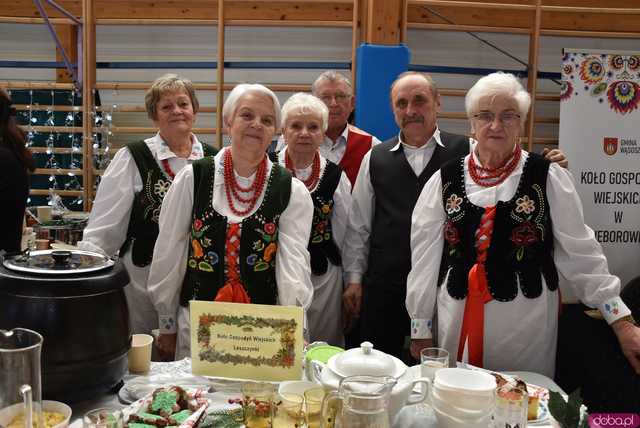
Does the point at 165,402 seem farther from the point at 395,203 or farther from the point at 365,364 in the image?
the point at 395,203

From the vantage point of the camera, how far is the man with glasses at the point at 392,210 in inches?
87.5

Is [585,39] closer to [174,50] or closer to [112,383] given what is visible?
[174,50]

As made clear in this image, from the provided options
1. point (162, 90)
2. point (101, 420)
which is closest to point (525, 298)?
point (101, 420)

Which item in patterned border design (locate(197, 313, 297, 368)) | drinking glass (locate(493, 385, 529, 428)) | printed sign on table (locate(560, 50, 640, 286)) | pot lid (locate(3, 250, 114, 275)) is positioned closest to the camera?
drinking glass (locate(493, 385, 529, 428))

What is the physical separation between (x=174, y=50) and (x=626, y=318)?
15.3 feet

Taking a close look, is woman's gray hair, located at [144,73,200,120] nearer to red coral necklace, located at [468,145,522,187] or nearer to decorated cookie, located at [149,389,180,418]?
red coral necklace, located at [468,145,522,187]

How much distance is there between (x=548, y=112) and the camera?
17.4ft

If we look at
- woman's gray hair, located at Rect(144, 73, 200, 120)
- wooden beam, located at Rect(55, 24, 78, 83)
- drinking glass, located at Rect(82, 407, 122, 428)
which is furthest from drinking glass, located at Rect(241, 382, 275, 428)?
wooden beam, located at Rect(55, 24, 78, 83)

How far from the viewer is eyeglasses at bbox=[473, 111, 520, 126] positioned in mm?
1666

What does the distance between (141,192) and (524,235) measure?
51.4 inches

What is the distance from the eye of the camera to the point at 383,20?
3.96 meters

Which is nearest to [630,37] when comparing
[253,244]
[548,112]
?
[548,112]

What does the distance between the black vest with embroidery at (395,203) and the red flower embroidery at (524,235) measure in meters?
0.58

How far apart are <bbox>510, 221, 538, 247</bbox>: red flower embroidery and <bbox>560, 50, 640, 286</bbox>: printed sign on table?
2.89 metres
